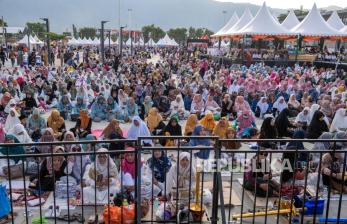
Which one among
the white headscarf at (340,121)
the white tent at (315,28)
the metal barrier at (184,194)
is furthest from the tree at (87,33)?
the metal barrier at (184,194)

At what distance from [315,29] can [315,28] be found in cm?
12

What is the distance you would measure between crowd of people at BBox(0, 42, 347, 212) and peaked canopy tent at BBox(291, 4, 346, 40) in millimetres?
5564

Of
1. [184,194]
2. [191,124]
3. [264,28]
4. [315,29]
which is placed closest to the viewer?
[184,194]

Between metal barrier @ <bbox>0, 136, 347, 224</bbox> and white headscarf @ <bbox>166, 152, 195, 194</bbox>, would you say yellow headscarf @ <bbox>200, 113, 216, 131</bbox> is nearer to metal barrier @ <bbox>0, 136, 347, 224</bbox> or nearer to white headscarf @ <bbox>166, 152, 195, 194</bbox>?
metal barrier @ <bbox>0, 136, 347, 224</bbox>

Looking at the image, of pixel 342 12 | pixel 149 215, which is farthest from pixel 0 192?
pixel 342 12

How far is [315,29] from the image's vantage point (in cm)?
2452

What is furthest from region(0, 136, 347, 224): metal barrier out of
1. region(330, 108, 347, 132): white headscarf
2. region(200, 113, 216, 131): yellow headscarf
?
region(330, 108, 347, 132): white headscarf

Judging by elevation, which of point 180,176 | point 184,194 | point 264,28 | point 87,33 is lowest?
point 184,194

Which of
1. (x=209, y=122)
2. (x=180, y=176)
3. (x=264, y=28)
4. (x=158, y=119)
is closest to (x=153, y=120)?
(x=158, y=119)

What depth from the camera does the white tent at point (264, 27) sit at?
23641 mm

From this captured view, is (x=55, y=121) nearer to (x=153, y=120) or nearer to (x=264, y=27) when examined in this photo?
(x=153, y=120)

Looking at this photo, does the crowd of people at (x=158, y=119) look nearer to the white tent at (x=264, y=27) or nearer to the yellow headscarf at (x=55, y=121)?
the yellow headscarf at (x=55, y=121)

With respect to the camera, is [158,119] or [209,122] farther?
[158,119]

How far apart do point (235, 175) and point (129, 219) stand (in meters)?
2.67
